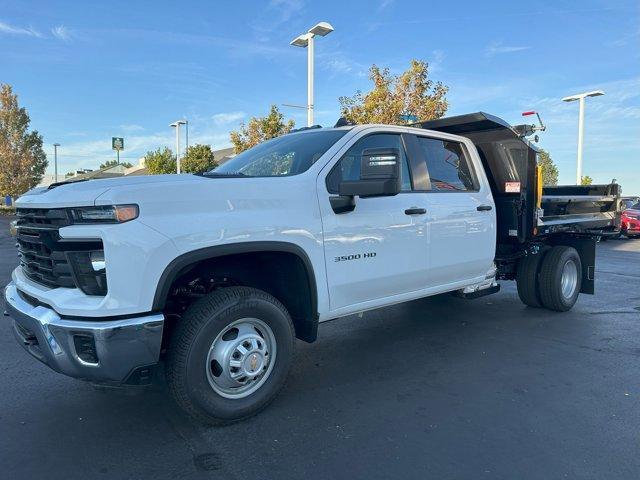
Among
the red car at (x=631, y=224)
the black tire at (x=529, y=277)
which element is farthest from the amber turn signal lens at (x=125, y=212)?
the red car at (x=631, y=224)

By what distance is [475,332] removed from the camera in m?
5.62

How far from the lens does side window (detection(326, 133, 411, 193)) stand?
3.79 metres

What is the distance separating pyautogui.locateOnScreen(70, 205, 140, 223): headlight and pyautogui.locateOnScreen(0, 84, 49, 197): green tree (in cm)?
3999

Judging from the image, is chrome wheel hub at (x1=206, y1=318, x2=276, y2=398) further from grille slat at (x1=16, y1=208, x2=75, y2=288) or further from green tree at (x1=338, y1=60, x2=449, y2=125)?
green tree at (x1=338, y1=60, x2=449, y2=125)

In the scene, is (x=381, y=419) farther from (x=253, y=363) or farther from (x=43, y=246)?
(x=43, y=246)

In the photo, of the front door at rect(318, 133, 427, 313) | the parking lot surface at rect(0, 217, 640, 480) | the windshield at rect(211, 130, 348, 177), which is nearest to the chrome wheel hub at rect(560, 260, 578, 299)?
the parking lot surface at rect(0, 217, 640, 480)

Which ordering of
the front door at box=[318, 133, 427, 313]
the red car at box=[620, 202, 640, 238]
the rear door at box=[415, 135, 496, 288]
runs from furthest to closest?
the red car at box=[620, 202, 640, 238] < the rear door at box=[415, 135, 496, 288] < the front door at box=[318, 133, 427, 313]

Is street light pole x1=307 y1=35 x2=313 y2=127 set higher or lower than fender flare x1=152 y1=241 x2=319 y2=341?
higher

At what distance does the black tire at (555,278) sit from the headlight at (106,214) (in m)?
5.23

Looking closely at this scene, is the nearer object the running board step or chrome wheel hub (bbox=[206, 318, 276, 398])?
chrome wheel hub (bbox=[206, 318, 276, 398])

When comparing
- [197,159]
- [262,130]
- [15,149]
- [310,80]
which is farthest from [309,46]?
[15,149]

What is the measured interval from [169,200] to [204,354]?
3.18 ft

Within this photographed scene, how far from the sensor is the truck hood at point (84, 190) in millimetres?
2867

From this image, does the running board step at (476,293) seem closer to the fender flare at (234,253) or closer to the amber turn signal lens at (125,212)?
the fender flare at (234,253)
